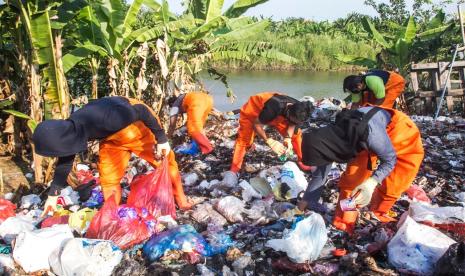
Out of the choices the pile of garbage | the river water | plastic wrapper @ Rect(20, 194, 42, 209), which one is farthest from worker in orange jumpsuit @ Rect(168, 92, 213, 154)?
the river water

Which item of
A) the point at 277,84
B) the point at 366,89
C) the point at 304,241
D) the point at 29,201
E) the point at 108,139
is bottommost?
the point at 277,84

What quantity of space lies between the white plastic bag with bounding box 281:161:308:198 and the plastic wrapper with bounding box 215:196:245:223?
552 millimetres

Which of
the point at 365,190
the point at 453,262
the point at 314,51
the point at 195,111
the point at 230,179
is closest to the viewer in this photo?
the point at 453,262

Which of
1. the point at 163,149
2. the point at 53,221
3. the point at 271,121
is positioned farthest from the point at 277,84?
the point at 53,221

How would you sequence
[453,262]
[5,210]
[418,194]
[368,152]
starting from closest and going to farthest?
[453,262] < [368,152] < [5,210] < [418,194]

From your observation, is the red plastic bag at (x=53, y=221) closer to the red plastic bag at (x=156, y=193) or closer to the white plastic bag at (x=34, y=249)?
the white plastic bag at (x=34, y=249)

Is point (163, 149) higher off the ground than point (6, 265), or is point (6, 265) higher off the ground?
point (163, 149)

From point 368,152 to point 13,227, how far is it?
2.61 meters

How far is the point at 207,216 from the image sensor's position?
3652mm

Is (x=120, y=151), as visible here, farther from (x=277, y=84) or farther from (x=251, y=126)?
(x=277, y=84)

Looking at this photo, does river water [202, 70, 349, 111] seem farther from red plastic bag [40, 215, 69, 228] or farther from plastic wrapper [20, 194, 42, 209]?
red plastic bag [40, 215, 69, 228]

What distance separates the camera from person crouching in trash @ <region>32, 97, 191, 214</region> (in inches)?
114

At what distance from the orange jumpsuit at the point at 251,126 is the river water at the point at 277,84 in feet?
18.1

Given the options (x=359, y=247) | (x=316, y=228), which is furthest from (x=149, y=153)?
(x=359, y=247)
